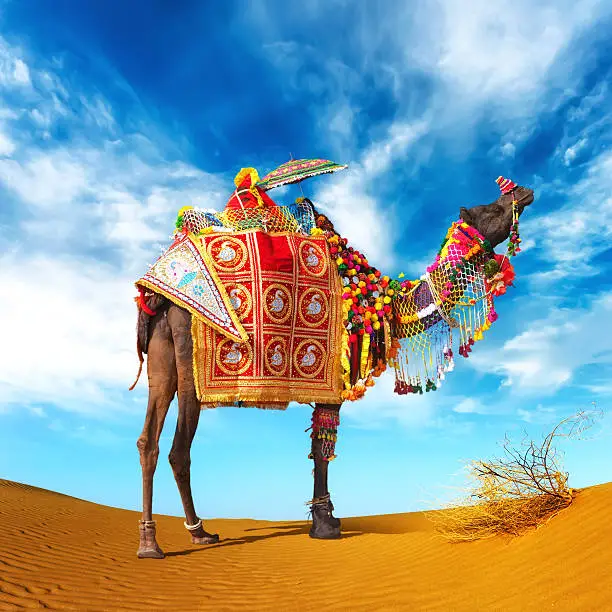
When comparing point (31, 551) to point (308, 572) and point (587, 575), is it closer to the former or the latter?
point (308, 572)

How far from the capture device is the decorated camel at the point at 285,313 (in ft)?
22.6

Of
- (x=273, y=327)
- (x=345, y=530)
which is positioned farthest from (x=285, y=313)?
(x=345, y=530)

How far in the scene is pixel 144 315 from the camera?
23.2ft

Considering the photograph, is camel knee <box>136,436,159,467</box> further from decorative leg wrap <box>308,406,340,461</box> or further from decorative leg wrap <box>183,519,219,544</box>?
decorative leg wrap <box>308,406,340,461</box>

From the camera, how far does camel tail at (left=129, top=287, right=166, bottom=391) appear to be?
7000 mm

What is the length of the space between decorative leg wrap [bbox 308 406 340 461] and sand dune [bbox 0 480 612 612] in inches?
42.9

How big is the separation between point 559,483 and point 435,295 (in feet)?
11.0

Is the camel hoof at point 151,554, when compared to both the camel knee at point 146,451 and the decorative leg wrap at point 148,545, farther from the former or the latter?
the camel knee at point 146,451

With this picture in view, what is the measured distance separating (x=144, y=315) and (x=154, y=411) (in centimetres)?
115

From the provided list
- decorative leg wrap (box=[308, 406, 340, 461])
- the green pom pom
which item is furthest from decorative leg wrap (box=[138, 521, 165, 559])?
the green pom pom

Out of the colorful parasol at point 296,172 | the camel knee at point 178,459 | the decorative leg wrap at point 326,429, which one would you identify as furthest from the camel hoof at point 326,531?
the colorful parasol at point 296,172

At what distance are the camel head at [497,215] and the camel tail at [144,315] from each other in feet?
13.4

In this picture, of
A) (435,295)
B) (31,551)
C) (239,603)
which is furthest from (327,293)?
(31,551)

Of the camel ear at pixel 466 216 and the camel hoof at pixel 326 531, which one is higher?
the camel ear at pixel 466 216
